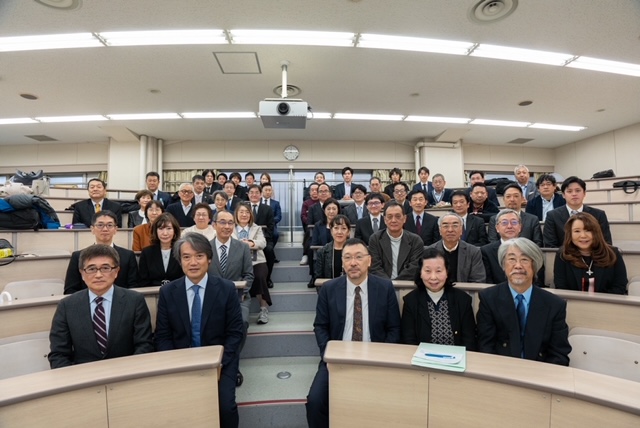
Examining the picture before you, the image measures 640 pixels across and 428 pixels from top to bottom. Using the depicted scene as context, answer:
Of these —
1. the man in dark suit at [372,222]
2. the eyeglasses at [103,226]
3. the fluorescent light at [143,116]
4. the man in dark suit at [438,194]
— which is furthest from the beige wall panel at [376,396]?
the fluorescent light at [143,116]

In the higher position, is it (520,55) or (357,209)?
(520,55)

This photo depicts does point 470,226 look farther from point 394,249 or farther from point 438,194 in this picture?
point 438,194

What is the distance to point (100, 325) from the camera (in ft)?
5.57

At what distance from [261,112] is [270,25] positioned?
1240 millimetres

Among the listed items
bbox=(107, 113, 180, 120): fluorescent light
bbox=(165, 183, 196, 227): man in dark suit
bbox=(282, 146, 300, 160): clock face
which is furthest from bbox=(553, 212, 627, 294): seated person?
bbox=(282, 146, 300, 160): clock face

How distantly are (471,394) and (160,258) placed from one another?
93.1 inches

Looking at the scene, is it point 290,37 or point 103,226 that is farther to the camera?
point 290,37

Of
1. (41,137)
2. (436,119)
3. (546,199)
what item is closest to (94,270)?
(546,199)

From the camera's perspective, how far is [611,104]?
596 centimetres

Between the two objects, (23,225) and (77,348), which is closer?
(77,348)

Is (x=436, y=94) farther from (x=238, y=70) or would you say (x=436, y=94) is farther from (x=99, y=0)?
(x=99, y=0)

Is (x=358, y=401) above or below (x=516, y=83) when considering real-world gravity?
below

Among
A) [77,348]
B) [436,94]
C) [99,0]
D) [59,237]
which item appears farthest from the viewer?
[436,94]

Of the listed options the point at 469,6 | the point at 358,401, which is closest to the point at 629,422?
the point at 358,401
